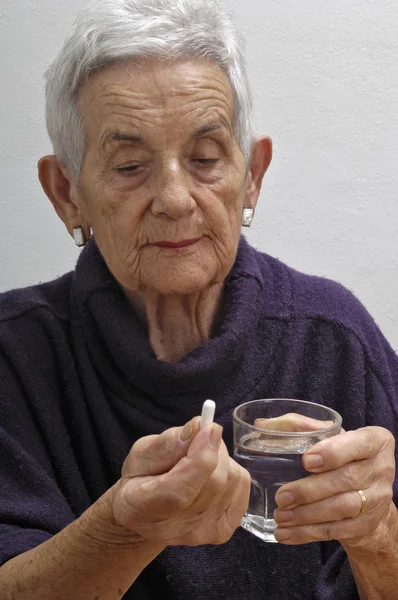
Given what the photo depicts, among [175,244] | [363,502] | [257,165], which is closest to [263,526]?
[363,502]

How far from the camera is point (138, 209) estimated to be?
154 cm

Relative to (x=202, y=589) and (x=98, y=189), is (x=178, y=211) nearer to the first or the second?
(x=98, y=189)

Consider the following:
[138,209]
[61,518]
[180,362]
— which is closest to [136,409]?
[180,362]

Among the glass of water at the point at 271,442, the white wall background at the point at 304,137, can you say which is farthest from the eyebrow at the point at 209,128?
the white wall background at the point at 304,137

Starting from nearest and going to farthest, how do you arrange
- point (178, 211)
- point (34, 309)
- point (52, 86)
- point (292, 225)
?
point (178, 211)
point (52, 86)
point (34, 309)
point (292, 225)

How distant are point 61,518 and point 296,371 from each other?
511 mm

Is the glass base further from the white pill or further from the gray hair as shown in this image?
the gray hair

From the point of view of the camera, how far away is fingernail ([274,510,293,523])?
4.09 ft

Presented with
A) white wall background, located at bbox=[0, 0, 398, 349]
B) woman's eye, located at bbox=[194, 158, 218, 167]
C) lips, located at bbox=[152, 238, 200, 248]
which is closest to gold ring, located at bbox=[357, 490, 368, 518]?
lips, located at bbox=[152, 238, 200, 248]

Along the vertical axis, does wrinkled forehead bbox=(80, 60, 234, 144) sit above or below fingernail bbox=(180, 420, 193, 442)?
above

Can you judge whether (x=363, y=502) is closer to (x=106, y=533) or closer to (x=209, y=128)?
(x=106, y=533)

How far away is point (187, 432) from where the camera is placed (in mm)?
1092

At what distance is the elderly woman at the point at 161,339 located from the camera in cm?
136

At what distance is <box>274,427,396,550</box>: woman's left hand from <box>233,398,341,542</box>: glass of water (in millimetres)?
15
